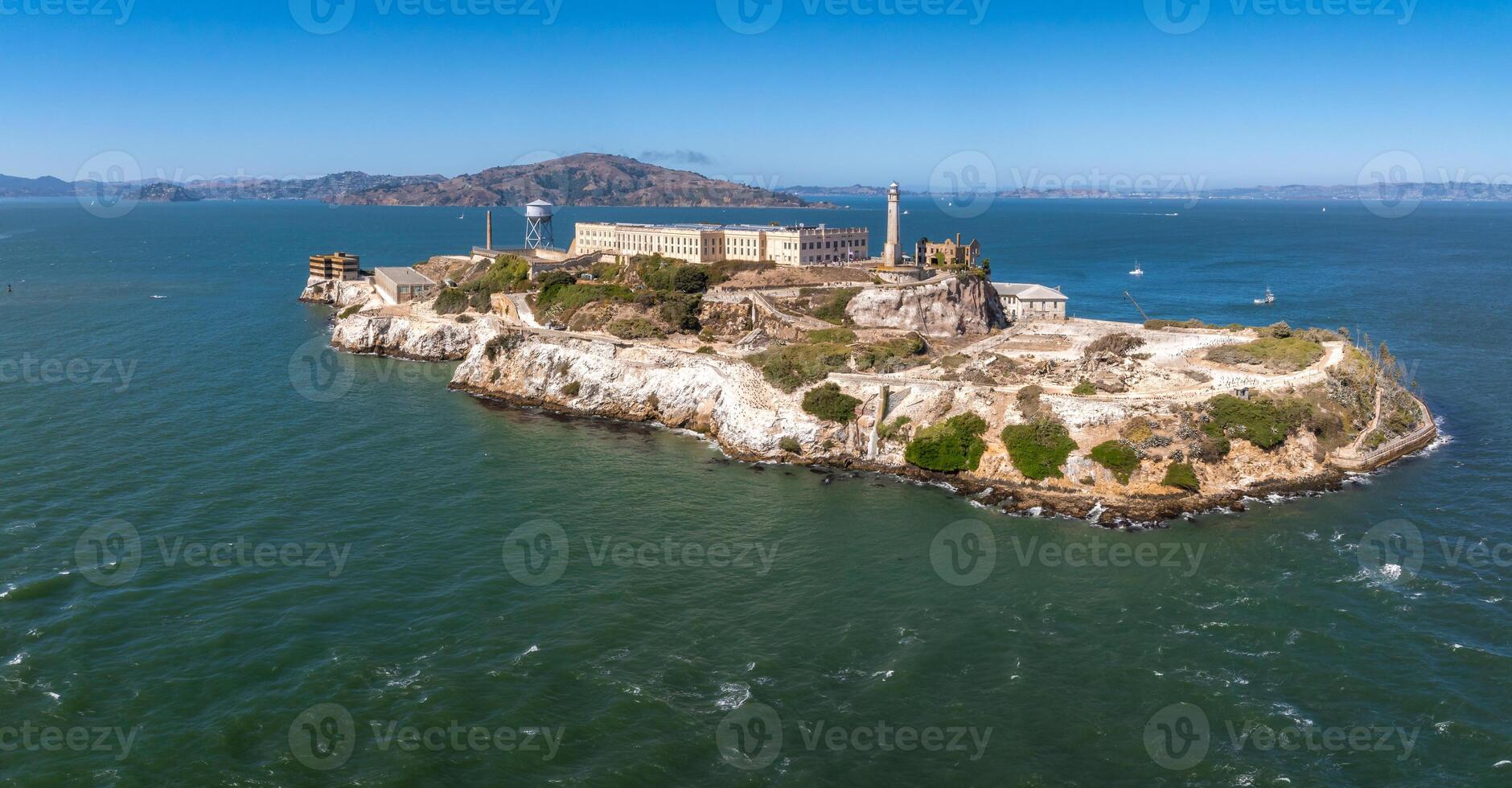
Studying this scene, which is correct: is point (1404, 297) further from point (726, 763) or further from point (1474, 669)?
point (726, 763)

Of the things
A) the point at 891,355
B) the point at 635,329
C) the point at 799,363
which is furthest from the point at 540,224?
the point at 891,355

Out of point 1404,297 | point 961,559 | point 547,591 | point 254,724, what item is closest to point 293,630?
point 254,724

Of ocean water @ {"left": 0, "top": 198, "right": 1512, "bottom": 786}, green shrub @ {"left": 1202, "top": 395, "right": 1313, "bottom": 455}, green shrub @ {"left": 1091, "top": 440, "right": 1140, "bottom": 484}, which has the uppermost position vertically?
green shrub @ {"left": 1202, "top": 395, "right": 1313, "bottom": 455}

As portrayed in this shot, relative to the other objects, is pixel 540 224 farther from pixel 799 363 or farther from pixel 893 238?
pixel 799 363

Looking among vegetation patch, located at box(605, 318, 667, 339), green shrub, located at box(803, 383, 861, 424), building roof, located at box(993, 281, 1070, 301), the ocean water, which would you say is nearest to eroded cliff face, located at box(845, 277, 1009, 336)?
building roof, located at box(993, 281, 1070, 301)

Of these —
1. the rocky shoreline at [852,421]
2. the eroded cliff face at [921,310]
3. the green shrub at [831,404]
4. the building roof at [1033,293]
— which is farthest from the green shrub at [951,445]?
the building roof at [1033,293]

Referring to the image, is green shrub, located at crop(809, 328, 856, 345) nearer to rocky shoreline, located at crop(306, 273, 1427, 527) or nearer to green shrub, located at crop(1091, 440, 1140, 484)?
rocky shoreline, located at crop(306, 273, 1427, 527)
